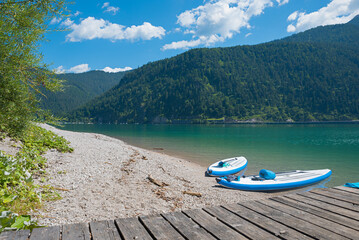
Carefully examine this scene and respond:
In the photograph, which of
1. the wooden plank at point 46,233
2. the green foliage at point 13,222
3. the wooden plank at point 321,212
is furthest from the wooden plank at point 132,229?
the wooden plank at point 321,212

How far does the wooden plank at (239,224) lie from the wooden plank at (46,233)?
2.24m

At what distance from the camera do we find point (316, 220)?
3.44 m

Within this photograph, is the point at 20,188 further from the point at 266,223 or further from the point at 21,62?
the point at 266,223

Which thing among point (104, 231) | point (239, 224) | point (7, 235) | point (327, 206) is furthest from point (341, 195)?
point (7, 235)

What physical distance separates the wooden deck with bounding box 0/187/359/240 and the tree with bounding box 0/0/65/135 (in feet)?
24.0

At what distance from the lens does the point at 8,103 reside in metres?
8.27

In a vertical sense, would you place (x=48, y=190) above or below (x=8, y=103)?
below

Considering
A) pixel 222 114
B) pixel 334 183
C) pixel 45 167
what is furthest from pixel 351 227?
pixel 222 114

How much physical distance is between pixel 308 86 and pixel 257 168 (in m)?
205

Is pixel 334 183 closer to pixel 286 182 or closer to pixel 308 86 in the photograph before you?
pixel 286 182

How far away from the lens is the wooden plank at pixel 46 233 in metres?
2.73

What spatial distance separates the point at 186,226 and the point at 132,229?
76 cm

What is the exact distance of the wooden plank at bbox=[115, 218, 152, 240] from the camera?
285cm

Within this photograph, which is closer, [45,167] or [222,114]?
[45,167]
